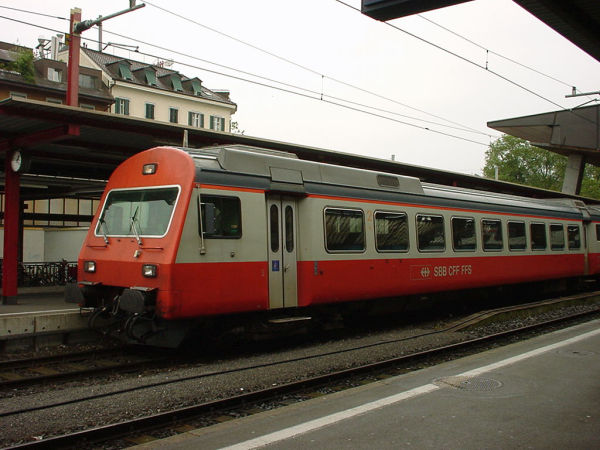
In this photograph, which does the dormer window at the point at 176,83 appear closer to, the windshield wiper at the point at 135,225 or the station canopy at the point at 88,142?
the station canopy at the point at 88,142

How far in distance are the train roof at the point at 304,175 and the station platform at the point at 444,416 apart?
3818 mm

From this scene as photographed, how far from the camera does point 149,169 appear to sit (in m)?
9.44

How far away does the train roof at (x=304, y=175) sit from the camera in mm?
9320

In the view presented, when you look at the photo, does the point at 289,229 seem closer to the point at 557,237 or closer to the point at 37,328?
the point at 37,328

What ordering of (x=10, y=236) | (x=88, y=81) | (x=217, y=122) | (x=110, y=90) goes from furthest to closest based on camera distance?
(x=217, y=122) → (x=110, y=90) → (x=88, y=81) → (x=10, y=236)

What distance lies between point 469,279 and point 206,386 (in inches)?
338

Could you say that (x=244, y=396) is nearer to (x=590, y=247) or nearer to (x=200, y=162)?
(x=200, y=162)

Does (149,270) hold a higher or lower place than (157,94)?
lower

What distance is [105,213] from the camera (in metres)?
9.91

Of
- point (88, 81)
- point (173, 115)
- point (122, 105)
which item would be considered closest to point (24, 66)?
point (88, 81)

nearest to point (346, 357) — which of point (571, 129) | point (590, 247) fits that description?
point (590, 247)

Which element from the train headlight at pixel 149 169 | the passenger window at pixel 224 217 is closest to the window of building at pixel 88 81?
the train headlight at pixel 149 169

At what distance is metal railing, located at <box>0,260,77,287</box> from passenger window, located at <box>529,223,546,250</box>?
14627 millimetres

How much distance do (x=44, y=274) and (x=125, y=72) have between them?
34457mm
